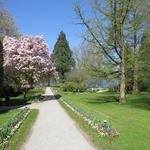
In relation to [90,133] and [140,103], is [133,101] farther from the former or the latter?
[90,133]

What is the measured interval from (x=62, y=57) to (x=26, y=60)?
169ft

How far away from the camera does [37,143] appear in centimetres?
1163

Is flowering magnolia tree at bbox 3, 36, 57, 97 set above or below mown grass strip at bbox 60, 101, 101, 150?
above

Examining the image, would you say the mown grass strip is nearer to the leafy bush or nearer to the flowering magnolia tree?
the flowering magnolia tree

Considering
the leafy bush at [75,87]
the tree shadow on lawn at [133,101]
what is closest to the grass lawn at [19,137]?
the tree shadow on lawn at [133,101]

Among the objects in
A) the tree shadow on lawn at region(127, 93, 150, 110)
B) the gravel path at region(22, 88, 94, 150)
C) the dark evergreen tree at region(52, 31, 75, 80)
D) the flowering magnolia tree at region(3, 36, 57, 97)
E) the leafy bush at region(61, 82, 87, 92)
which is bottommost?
the gravel path at region(22, 88, 94, 150)

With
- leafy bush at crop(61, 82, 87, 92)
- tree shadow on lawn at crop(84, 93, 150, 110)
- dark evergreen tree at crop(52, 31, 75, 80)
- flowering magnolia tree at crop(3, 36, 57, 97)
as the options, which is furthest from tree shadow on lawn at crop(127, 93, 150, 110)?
dark evergreen tree at crop(52, 31, 75, 80)

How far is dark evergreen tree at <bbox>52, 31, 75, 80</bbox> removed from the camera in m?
84.8

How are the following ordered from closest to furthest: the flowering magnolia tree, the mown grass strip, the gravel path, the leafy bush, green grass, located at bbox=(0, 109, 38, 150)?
the gravel path < green grass, located at bbox=(0, 109, 38, 150) < the mown grass strip < the flowering magnolia tree < the leafy bush

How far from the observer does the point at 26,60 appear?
1331 inches

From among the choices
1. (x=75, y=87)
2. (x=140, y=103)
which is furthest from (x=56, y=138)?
(x=75, y=87)

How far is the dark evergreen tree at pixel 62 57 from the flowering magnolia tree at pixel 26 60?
4822 centimetres

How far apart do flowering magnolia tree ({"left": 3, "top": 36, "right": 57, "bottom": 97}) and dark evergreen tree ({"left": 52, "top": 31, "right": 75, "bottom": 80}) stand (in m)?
48.2

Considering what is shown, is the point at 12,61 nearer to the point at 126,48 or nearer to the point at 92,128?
the point at 126,48
